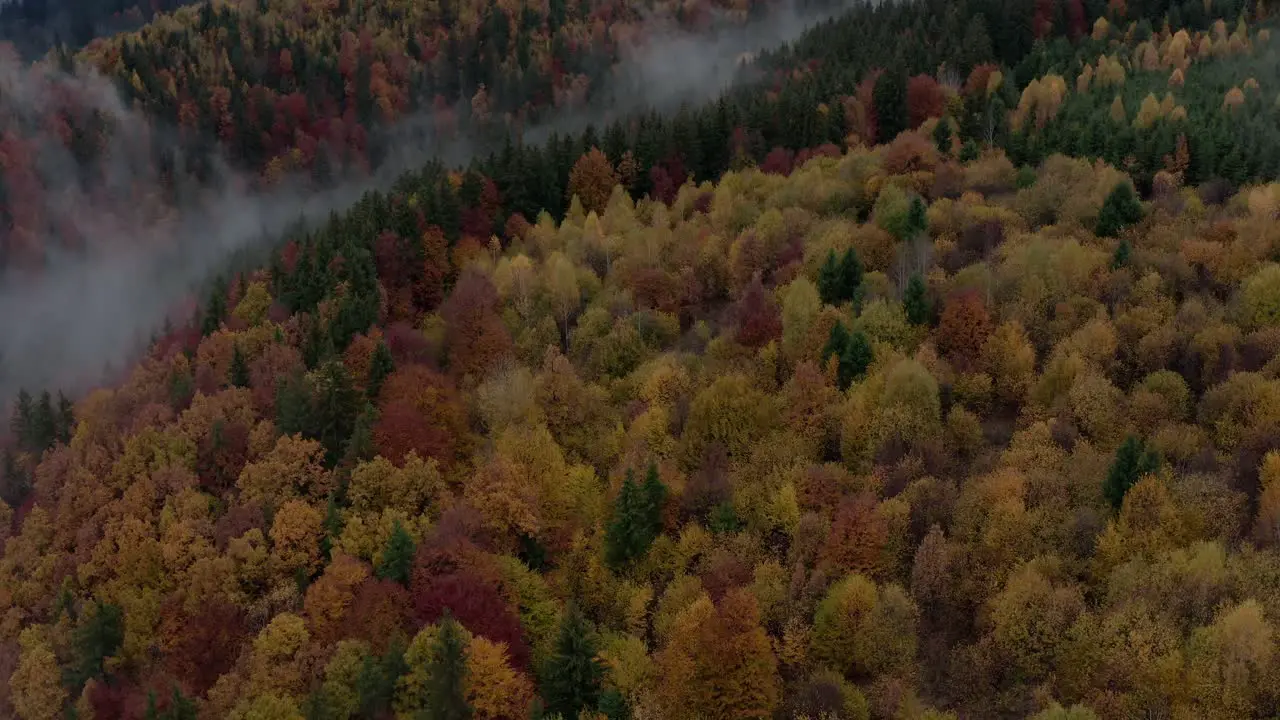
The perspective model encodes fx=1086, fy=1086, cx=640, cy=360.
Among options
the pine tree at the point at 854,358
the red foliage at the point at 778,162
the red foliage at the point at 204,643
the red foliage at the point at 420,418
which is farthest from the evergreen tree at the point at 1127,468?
the red foliage at the point at 778,162

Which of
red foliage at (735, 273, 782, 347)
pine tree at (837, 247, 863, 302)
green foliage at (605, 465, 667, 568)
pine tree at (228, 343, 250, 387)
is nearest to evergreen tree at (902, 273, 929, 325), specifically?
pine tree at (837, 247, 863, 302)

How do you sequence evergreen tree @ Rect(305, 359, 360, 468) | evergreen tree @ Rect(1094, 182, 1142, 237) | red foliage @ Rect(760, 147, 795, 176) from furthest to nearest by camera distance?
red foliage @ Rect(760, 147, 795, 176) < evergreen tree @ Rect(1094, 182, 1142, 237) < evergreen tree @ Rect(305, 359, 360, 468)

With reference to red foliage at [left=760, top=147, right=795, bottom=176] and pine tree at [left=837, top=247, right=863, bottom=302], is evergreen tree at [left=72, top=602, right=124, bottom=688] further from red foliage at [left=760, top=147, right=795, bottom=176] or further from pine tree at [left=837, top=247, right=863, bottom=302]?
red foliage at [left=760, top=147, right=795, bottom=176]

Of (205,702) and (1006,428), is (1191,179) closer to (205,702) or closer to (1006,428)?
(1006,428)

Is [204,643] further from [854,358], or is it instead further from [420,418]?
[854,358]

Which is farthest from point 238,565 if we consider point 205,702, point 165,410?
point 165,410

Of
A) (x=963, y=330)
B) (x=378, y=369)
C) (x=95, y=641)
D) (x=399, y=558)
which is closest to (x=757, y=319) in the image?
(x=963, y=330)
